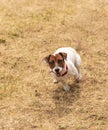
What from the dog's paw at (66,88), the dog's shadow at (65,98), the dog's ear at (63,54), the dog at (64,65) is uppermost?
the dog's ear at (63,54)

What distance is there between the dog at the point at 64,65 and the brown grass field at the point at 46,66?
10.1 inches

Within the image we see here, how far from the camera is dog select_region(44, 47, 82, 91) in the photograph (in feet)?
→ 21.8

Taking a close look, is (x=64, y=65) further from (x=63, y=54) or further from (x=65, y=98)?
(x=65, y=98)

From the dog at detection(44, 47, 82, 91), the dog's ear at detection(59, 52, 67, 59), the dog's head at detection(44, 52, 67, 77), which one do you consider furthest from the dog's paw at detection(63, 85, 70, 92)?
the dog's ear at detection(59, 52, 67, 59)

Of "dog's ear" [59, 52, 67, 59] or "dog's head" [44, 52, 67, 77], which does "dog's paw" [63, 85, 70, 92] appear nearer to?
"dog's head" [44, 52, 67, 77]

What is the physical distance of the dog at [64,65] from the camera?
21.8ft

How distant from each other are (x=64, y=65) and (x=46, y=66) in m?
1.40

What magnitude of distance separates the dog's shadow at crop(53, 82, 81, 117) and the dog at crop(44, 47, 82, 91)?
0.11 meters

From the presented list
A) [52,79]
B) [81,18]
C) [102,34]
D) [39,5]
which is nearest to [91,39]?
[102,34]

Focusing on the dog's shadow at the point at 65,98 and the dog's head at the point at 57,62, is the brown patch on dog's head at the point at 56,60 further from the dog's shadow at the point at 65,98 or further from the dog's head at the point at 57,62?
the dog's shadow at the point at 65,98

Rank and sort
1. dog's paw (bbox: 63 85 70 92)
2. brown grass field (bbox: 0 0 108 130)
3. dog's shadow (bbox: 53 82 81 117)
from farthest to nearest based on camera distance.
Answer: dog's paw (bbox: 63 85 70 92) < dog's shadow (bbox: 53 82 81 117) < brown grass field (bbox: 0 0 108 130)

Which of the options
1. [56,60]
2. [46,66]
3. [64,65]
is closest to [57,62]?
[56,60]

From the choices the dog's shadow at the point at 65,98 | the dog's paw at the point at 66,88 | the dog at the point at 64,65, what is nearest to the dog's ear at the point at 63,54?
the dog at the point at 64,65

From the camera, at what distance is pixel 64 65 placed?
22.2ft
